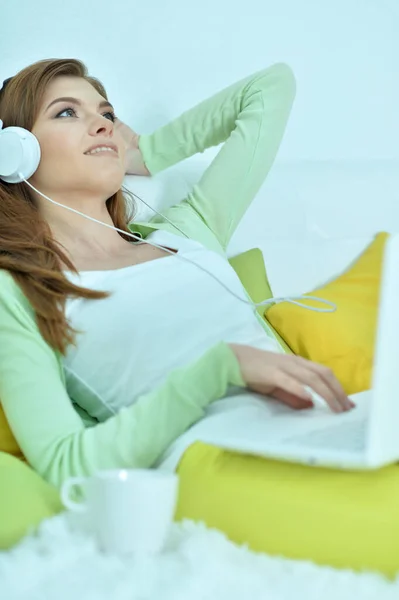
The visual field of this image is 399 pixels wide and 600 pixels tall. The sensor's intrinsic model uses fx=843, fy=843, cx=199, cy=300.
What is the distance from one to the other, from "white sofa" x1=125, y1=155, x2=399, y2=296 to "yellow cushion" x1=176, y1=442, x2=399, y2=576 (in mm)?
761

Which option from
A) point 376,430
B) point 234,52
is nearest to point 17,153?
point 376,430

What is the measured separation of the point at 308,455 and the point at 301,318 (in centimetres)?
68

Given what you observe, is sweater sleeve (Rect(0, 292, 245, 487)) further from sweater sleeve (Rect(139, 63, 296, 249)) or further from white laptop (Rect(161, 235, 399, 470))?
sweater sleeve (Rect(139, 63, 296, 249))

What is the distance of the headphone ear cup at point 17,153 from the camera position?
1424 millimetres

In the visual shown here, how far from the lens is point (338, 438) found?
3.13 feet

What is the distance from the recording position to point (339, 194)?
1857 millimetres

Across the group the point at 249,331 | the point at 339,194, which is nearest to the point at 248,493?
the point at 249,331

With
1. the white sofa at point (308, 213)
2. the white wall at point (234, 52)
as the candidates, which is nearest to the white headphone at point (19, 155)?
the white sofa at point (308, 213)

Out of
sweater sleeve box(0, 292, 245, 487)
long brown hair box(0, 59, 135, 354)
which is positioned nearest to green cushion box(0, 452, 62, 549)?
sweater sleeve box(0, 292, 245, 487)

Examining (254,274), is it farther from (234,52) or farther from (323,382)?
(234,52)

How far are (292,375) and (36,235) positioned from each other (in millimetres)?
548

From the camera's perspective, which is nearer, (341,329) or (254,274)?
(341,329)

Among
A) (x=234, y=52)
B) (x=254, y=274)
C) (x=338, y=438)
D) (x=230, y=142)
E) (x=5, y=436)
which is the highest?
(x=234, y=52)

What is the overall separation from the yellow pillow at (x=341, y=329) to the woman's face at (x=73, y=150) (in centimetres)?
41
